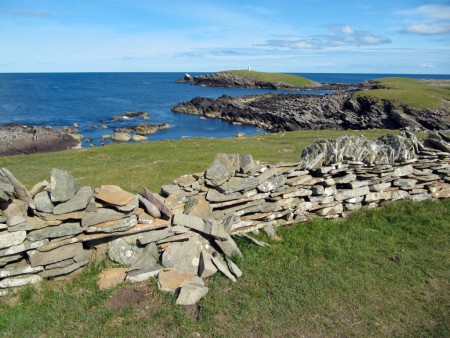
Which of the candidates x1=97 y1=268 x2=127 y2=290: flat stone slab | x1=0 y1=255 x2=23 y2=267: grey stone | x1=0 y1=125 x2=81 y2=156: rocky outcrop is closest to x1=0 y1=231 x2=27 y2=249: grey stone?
x1=0 y1=255 x2=23 y2=267: grey stone

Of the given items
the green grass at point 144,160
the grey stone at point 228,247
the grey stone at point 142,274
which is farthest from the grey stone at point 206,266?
the green grass at point 144,160

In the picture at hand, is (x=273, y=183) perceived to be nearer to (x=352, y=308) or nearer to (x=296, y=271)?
(x=296, y=271)

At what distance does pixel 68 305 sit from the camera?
7344 mm

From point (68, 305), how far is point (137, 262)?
1677 millimetres

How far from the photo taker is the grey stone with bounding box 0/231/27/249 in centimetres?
742

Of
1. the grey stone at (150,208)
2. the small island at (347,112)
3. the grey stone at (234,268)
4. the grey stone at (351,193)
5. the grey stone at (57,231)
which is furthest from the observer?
the small island at (347,112)

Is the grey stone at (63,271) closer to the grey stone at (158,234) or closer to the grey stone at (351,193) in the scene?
the grey stone at (158,234)

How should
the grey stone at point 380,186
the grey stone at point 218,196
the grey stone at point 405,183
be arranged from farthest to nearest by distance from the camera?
the grey stone at point 405,183, the grey stone at point 380,186, the grey stone at point 218,196

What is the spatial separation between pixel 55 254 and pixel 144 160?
47.6ft

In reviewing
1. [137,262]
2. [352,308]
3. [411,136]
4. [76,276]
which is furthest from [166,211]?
[411,136]

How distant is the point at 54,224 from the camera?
26.0 ft

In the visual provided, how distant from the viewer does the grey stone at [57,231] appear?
7.69 meters

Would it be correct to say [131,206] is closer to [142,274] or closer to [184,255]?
[142,274]

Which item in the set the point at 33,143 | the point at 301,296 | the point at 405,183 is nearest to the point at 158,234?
the point at 301,296
